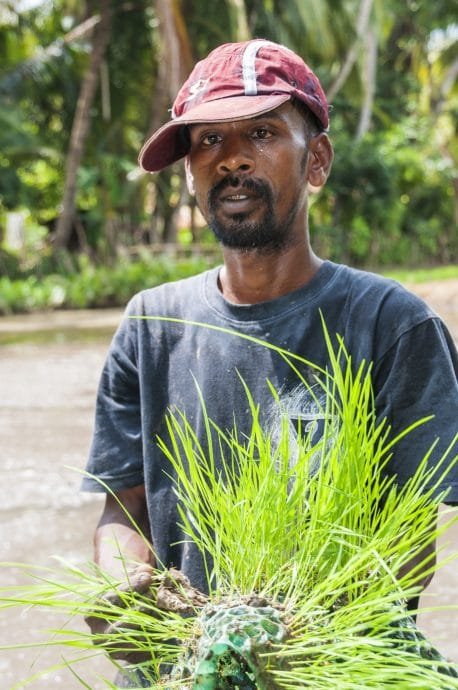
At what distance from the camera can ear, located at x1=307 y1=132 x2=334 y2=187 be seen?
1.64 metres

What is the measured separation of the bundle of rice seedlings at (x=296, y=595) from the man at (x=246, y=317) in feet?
1.44

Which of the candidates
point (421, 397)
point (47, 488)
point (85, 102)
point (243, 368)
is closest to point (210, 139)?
point (243, 368)

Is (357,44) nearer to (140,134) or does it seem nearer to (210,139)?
(140,134)

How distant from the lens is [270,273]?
1.64 m

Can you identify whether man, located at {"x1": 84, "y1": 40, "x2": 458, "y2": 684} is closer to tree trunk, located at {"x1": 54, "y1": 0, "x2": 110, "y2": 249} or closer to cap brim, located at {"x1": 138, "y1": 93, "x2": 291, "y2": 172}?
cap brim, located at {"x1": 138, "y1": 93, "x2": 291, "y2": 172}

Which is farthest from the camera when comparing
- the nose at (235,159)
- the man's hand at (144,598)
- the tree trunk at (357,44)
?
the tree trunk at (357,44)

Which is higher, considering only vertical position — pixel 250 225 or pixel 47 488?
pixel 250 225

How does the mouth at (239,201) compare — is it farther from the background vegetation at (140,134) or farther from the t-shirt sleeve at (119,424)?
the background vegetation at (140,134)

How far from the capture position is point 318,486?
37.0 inches

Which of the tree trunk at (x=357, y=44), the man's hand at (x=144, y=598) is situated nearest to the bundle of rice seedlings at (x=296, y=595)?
the man's hand at (x=144, y=598)

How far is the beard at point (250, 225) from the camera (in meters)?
1.49

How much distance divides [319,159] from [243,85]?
0.31m

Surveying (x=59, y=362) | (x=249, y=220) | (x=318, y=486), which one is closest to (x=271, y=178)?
(x=249, y=220)

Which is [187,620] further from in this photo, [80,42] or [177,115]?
[80,42]
